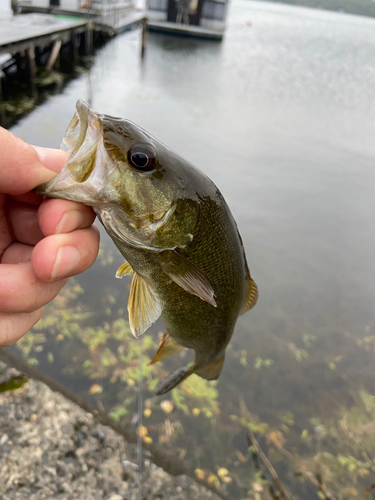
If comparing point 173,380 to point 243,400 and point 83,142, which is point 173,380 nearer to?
point 83,142

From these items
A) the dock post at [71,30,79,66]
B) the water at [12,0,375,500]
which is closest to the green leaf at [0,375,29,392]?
the water at [12,0,375,500]

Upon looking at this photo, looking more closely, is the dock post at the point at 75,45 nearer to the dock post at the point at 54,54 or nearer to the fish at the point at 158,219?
the dock post at the point at 54,54

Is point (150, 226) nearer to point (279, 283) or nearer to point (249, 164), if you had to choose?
point (279, 283)

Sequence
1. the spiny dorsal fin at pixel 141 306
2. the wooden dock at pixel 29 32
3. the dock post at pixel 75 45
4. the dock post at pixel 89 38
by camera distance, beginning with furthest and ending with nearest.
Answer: the dock post at pixel 89 38 < the dock post at pixel 75 45 < the wooden dock at pixel 29 32 < the spiny dorsal fin at pixel 141 306

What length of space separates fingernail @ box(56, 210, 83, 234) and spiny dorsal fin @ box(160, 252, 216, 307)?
1.45 feet

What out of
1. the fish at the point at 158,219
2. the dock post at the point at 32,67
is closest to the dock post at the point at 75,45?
the dock post at the point at 32,67

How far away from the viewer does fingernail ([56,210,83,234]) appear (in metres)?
1.53

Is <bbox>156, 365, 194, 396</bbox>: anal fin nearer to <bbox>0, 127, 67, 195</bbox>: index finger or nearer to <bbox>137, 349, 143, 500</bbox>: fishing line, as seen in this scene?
<bbox>137, 349, 143, 500</bbox>: fishing line

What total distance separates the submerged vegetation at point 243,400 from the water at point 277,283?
0.06 ft

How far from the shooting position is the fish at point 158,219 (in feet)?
4.62

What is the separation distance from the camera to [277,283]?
→ 6.39 meters

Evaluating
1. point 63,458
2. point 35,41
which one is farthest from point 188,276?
point 35,41

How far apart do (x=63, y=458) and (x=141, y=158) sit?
101 inches

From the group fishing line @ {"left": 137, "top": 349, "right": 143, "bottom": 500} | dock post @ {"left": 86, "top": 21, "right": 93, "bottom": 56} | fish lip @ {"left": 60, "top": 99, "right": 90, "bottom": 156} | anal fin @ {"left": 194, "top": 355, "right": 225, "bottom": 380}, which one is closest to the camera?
fish lip @ {"left": 60, "top": 99, "right": 90, "bottom": 156}
